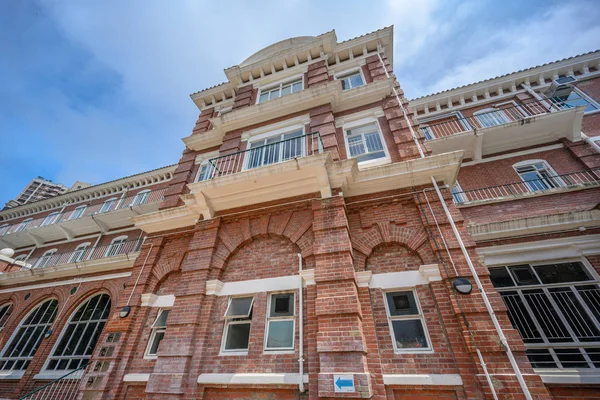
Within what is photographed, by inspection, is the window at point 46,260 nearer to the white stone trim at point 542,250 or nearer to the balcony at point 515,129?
the balcony at point 515,129

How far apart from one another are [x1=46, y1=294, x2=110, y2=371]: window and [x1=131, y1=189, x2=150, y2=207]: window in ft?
24.0

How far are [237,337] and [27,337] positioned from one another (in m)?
14.6

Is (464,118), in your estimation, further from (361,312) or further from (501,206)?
(361,312)

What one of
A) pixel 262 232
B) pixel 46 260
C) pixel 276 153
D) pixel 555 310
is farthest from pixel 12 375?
pixel 555 310

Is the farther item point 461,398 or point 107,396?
point 107,396

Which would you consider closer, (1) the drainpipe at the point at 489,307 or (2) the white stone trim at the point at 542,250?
(1) the drainpipe at the point at 489,307

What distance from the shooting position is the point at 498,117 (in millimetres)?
11289

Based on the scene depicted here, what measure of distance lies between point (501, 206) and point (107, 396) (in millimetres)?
13394

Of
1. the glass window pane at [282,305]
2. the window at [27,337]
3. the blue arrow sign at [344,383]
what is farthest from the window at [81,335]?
the blue arrow sign at [344,383]

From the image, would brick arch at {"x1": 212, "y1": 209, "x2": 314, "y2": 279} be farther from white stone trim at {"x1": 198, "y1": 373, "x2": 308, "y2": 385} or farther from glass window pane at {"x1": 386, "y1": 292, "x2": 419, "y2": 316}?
white stone trim at {"x1": 198, "y1": 373, "x2": 308, "y2": 385}

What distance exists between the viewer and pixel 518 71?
1217 cm

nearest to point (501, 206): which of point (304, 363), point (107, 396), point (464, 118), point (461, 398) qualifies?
point (464, 118)

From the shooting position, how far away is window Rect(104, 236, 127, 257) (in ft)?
48.2

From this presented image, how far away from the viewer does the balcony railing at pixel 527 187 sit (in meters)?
8.45
